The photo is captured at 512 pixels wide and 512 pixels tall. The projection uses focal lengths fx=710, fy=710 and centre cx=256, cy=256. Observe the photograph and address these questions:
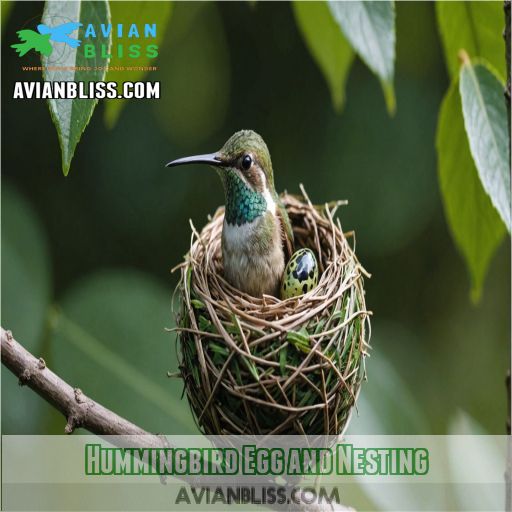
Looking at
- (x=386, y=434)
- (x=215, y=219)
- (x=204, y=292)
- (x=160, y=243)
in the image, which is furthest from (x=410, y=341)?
(x=204, y=292)

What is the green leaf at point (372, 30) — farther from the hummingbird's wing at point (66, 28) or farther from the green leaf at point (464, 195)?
the hummingbird's wing at point (66, 28)

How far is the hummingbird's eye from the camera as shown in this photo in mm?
1152

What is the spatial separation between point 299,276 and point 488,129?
1.23ft

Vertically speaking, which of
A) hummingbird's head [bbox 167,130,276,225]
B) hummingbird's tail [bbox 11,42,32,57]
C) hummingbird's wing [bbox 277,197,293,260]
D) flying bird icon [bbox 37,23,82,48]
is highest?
hummingbird's tail [bbox 11,42,32,57]

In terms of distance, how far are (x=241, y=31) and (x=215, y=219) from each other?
905 millimetres

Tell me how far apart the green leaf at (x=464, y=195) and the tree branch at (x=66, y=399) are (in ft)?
2.00

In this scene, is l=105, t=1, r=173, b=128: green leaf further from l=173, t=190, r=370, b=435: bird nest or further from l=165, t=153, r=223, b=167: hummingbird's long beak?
l=173, t=190, r=370, b=435: bird nest

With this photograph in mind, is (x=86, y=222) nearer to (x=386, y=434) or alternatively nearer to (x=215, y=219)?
(x=215, y=219)

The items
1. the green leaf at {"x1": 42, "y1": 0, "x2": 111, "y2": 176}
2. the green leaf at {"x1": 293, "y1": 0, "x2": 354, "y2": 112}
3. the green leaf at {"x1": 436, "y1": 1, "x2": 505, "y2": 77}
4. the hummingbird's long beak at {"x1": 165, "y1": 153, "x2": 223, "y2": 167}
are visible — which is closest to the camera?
the green leaf at {"x1": 42, "y1": 0, "x2": 111, "y2": 176}

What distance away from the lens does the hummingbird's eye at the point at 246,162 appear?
115 centimetres

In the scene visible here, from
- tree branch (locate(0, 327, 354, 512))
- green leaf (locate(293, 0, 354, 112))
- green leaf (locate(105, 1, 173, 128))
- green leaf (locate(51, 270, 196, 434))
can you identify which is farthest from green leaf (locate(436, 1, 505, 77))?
green leaf (locate(51, 270, 196, 434))

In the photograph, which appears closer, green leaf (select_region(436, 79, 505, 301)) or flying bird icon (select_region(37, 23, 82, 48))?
flying bird icon (select_region(37, 23, 82, 48))

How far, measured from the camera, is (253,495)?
1016 millimetres

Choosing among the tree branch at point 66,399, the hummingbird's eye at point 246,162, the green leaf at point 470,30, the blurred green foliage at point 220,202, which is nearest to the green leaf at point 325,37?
the green leaf at point 470,30
